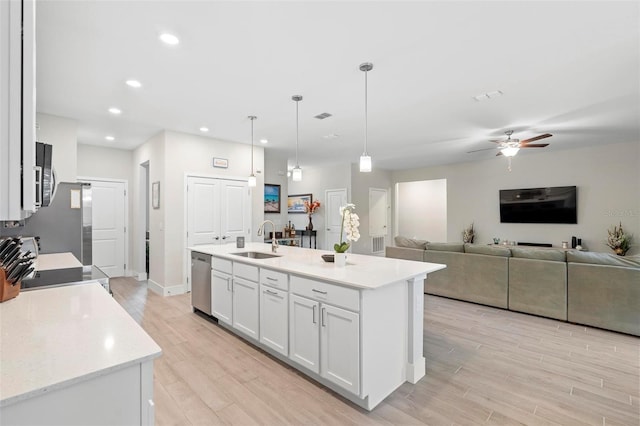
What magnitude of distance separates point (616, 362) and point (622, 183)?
15.1 ft

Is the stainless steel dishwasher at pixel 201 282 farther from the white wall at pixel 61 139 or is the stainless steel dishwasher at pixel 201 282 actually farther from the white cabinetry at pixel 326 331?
the white wall at pixel 61 139

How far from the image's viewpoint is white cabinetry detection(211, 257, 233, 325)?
10.9 feet

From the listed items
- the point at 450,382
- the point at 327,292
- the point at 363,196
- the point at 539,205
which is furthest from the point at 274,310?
the point at 539,205

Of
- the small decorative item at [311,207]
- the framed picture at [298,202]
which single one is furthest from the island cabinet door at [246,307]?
the framed picture at [298,202]

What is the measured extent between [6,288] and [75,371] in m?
1.08

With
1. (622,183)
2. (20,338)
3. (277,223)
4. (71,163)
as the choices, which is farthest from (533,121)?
(71,163)

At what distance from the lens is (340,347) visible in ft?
6.95

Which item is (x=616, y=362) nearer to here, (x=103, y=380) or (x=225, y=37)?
(x=103, y=380)

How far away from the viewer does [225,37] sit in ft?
7.66

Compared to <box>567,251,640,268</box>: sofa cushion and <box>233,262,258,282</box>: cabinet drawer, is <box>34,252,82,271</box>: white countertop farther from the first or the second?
<box>567,251,640,268</box>: sofa cushion

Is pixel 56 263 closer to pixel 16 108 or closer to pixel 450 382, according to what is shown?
pixel 16 108

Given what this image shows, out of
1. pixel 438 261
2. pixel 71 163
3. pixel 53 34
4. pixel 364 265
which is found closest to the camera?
pixel 53 34

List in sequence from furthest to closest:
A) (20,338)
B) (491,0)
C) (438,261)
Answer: (438,261) < (491,0) < (20,338)

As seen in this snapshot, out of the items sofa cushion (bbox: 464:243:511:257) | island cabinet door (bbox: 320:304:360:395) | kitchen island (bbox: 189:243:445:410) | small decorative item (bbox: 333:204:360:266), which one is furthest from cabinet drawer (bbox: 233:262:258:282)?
sofa cushion (bbox: 464:243:511:257)
